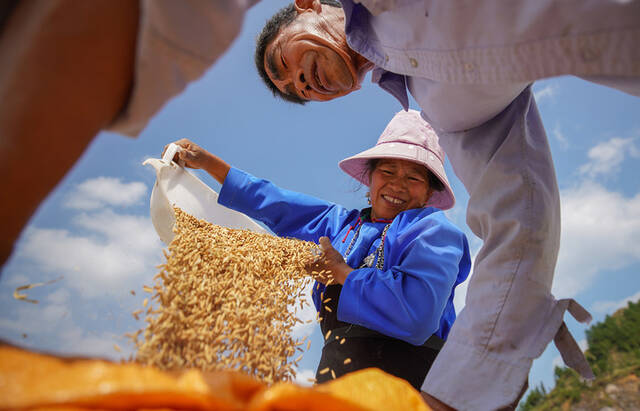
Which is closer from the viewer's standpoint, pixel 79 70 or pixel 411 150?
pixel 79 70

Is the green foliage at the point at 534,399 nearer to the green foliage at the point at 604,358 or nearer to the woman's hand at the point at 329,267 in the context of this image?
the green foliage at the point at 604,358

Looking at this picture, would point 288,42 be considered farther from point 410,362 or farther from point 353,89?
point 410,362

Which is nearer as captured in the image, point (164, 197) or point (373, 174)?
point (164, 197)

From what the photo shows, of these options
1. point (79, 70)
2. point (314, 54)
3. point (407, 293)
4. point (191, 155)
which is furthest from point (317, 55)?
point (79, 70)

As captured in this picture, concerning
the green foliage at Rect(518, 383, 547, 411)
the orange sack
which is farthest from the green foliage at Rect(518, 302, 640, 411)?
the orange sack

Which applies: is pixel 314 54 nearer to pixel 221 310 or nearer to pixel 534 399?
pixel 221 310

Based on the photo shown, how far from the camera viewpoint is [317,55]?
1.71 metres

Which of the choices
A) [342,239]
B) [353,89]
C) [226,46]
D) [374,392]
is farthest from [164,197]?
[374,392]

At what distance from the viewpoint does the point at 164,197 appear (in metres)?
1.82

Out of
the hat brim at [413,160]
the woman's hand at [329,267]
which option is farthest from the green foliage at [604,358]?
the woman's hand at [329,267]

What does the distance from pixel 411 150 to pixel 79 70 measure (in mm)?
1743

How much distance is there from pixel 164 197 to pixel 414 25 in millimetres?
1384

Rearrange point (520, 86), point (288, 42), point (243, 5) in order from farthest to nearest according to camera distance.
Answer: point (288, 42)
point (520, 86)
point (243, 5)

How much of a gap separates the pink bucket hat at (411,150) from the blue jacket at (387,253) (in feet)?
1.00
